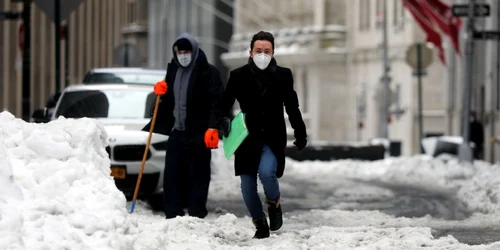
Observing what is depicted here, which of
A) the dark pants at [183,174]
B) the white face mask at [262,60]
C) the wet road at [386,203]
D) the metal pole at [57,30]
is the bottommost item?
the wet road at [386,203]

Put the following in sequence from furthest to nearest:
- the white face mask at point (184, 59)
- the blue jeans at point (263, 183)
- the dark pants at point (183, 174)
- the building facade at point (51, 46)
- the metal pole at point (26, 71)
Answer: the building facade at point (51, 46)
the metal pole at point (26, 71)
the dark pants at point (183, 174)
the white face mask at point (184, 59)
the blue jeans at point (263, 183)

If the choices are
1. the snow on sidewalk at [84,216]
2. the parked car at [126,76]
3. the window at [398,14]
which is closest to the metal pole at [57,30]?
the parked car at [126,76]

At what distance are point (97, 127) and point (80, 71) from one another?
170 feet

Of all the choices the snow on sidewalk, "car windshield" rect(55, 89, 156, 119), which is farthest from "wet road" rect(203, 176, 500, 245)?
"car windshield" rect(55, 89, 156, 119)

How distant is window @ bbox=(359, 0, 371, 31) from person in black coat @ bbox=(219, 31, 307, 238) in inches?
1872

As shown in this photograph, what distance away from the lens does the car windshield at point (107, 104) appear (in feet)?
51.8

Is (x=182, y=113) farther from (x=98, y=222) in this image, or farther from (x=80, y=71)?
(x=80, y=71)

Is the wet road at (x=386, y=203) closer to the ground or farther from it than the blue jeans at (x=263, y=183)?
closer to the ground

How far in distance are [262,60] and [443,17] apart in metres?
Result: 25.9

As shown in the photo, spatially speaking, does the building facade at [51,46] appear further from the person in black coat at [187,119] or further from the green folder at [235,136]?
the green folder at [235,136]

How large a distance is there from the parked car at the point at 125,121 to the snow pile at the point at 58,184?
14.7 ft

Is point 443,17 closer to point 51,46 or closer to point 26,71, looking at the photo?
point 26,71

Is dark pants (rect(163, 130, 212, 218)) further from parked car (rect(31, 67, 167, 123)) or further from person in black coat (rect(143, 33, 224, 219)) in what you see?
→ parked car (rect(31, 67, 167, 123))

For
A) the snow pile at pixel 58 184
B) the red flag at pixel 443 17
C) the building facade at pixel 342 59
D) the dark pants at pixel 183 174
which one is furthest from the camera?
the building facade at pixel 342 59
